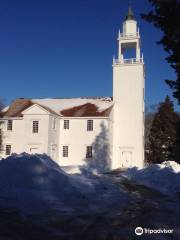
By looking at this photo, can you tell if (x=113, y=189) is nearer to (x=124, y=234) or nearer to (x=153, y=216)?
(x=153, y=216)

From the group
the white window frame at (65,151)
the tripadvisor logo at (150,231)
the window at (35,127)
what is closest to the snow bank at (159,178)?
the tripadvisor logo at (150,231)

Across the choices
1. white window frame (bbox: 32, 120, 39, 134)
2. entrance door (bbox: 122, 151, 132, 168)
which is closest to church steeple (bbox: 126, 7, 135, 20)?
entrance door (bbox: 122, 151, 132, 168)

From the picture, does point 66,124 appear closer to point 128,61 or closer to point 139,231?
point 128,61

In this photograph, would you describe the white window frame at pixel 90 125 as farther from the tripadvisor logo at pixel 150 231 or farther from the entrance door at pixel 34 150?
the tripadvisor logo at pixel 150 231

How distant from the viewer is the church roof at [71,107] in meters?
41.2

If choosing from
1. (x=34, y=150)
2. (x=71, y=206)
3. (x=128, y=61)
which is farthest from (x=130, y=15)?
(x=71, y=206)

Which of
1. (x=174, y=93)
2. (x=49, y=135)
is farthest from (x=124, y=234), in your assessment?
(x=49, y=135)

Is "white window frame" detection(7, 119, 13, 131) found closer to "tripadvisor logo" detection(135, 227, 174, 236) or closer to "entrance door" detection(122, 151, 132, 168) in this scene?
"entrance door" detection(122, 151, 132, 168)

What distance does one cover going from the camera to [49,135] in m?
39.2

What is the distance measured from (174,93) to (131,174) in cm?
994

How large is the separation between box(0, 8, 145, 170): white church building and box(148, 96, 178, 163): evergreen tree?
54.6 inches

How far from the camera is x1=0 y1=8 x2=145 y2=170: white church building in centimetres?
3984

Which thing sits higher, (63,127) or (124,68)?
(124,68)

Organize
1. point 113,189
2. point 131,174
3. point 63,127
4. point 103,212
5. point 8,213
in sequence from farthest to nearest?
point 63,127 < point 131,174 < point 113,189 < point 103,212 < point 8,213
